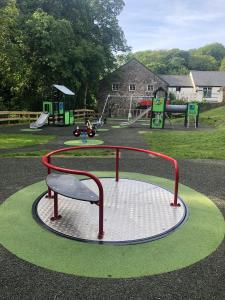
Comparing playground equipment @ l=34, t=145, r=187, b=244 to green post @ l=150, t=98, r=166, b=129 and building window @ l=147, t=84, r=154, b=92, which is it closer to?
green post @ l=150, t=98, r=166, b=129

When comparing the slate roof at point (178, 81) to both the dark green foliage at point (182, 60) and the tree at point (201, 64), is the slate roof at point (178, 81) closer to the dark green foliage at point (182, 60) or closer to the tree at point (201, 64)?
the dark green foliage at point (182, 60)

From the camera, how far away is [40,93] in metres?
32.5

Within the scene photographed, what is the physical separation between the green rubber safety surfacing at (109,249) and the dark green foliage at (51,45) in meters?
17.3

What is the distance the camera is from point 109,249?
3.96 meters

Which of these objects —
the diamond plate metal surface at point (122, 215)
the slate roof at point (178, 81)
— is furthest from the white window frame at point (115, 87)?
the diamond plate metal surface at point (122, 215)

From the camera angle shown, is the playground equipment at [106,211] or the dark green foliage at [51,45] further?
the dark green foliage at [51,45]

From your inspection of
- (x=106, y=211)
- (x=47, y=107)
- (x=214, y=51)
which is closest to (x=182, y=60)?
(x=214, y=51)

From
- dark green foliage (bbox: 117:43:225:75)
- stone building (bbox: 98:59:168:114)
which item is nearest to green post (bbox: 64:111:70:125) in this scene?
stone building (bbox: 98:59:168:114)

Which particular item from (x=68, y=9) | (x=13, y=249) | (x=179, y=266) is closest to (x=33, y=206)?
(x=13, y=249)

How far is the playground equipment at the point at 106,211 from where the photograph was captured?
4.18m

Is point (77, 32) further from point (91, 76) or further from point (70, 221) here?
point (70, 221)

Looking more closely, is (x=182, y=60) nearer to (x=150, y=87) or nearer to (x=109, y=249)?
(x=150, y=87)

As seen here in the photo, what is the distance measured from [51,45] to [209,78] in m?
39.0

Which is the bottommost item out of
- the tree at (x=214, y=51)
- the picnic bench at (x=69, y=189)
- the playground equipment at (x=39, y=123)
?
the playground equipment at (x=39, y=123)
